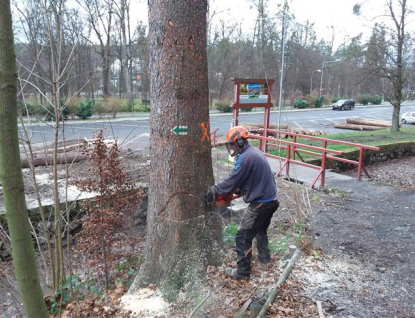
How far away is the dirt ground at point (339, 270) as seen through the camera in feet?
11.5

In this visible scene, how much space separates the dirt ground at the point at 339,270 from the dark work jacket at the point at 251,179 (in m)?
0.91

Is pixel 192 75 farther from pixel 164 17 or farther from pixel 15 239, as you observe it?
pixel 15 239

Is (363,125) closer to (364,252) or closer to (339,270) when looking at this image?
(364,252)

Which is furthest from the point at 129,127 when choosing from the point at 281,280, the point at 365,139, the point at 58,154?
the point at 281,280

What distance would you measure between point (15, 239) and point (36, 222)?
213 inches

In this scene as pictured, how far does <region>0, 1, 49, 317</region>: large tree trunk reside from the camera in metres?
1.62

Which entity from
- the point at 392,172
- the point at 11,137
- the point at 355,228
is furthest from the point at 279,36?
the point at 11,137

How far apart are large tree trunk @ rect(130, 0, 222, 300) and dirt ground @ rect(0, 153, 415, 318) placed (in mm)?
405

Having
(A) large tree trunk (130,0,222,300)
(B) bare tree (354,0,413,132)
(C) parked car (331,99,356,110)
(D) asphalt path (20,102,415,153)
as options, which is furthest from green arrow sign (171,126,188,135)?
(C) parked car (331,99,356,110)

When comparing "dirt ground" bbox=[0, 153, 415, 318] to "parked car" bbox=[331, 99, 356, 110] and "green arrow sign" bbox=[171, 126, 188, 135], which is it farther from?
"parked car" bbox=[331, 99, 356, 110]

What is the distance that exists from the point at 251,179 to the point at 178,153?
904 mm

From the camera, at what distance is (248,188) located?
3.87 m

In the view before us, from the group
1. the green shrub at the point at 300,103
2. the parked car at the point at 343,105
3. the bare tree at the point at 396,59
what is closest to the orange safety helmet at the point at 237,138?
the bare tree at the point at 396,59

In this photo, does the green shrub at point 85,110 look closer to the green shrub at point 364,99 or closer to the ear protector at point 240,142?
the ear protector at point 240,142
